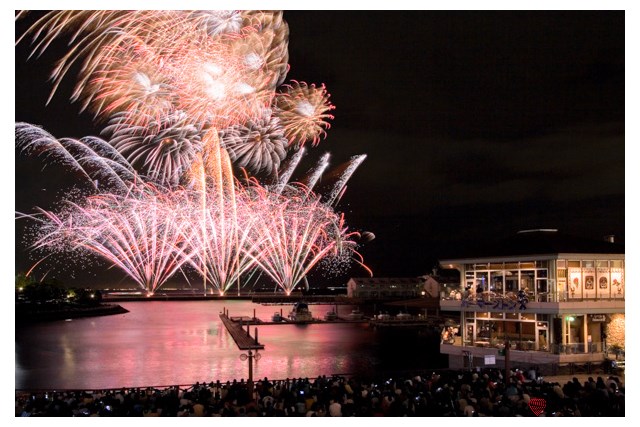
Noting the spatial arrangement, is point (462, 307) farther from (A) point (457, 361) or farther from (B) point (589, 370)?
(B) point (589, 370)

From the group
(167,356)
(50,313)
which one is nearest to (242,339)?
(167,356)

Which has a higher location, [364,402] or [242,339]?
[364,402]

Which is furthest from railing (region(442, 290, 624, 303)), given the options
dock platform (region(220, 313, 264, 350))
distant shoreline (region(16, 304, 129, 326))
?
distant shoreline (region(16, 304, 129, 326))

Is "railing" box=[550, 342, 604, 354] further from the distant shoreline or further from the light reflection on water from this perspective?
the distant shoreline

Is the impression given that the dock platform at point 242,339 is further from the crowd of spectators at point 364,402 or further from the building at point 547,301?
the crowd of spectators at point 364,402

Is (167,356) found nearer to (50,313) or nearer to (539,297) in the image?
(539,297)

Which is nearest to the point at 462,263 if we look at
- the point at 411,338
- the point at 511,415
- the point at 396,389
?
the point at 396,389
